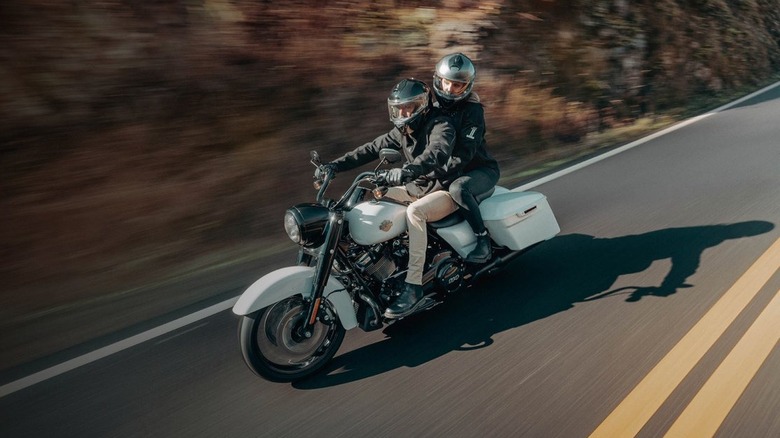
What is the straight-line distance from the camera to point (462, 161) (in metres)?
5.02

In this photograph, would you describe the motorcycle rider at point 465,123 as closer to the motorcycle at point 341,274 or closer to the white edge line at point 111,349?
the motorcycle at point 341,274

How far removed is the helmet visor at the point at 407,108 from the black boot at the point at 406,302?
1.15 metres

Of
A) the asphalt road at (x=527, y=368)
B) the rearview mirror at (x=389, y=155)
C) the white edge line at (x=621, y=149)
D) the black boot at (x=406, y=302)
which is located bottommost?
the white edge line at (x=621, y=149)

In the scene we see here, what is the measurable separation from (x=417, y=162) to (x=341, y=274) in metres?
0.92

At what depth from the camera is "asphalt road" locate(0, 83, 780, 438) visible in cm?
364

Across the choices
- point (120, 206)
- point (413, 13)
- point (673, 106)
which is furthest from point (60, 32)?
point (673, 106)

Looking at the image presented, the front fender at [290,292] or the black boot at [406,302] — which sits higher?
the front fender at [290,292]

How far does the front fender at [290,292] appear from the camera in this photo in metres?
3.98

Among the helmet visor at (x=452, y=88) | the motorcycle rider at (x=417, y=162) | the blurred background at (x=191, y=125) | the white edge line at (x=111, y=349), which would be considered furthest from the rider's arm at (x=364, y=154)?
the blurred background at (x=191, y=125)

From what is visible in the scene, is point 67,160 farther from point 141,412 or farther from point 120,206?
point 141,412

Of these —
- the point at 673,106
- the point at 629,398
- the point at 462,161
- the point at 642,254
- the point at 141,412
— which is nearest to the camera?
the point at 629,398

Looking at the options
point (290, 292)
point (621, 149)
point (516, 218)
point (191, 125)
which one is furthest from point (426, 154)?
point (621, 149)

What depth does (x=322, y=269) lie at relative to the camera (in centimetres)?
420

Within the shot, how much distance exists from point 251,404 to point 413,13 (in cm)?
880
